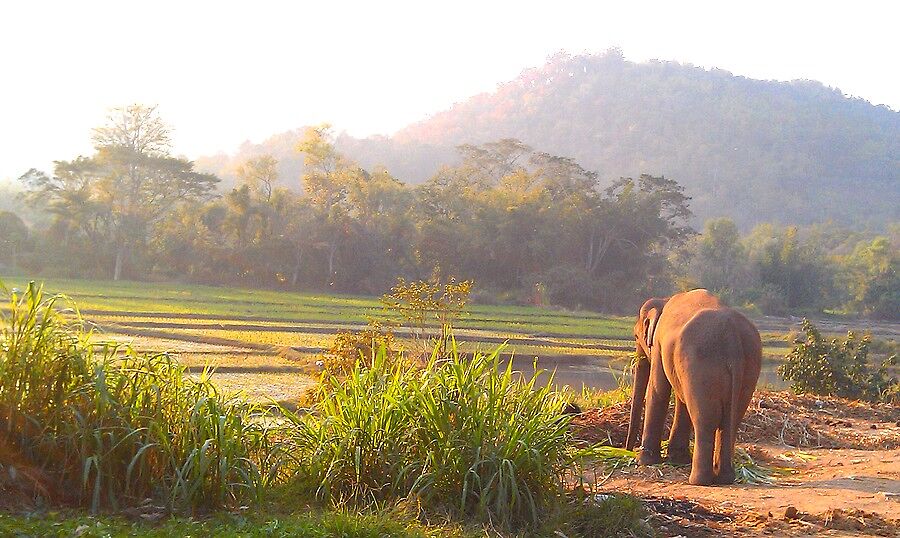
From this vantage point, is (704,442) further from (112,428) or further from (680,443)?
(112,428)

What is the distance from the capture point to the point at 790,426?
10.1 m

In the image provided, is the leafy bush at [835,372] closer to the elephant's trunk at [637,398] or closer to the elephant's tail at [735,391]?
the elephant's trunk at [637,398]

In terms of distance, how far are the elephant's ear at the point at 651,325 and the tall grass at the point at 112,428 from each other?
13.8 ft

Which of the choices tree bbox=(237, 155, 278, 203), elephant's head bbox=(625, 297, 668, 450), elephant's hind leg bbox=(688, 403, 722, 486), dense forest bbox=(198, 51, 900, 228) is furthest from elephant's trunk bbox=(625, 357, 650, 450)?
dense forest bbox=(198, 51, 900, 228)

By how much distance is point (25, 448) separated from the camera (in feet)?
17.4

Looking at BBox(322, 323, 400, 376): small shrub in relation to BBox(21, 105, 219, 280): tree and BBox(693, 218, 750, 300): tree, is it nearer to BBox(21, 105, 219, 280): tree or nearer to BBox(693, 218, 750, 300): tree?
BBox(21, 105, 219, 280): tree

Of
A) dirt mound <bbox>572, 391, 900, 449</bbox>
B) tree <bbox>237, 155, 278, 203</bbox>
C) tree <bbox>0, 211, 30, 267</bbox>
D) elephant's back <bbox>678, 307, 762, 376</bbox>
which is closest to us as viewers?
elephant's back <bbox>678, 307, 762, 376</bbox>

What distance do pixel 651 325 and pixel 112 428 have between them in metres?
5.18

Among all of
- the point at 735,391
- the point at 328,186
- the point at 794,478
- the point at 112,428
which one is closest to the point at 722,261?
the point at 328,186

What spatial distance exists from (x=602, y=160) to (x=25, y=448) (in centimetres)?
12000

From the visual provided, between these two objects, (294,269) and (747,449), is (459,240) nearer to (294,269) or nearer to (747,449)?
(294,269)

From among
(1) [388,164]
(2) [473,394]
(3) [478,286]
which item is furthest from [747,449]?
(1) [388,164]

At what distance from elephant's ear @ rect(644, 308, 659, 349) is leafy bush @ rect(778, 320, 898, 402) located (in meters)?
6.29

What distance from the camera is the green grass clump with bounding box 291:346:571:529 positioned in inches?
215
